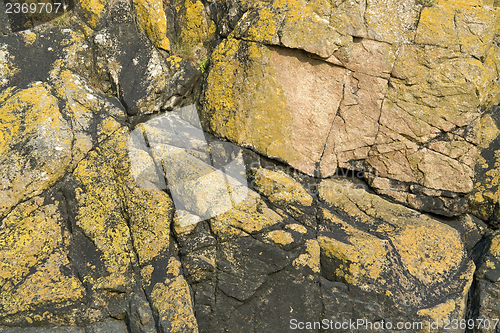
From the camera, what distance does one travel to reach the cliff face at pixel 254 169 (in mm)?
4695

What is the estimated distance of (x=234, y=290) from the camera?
4.71 metres

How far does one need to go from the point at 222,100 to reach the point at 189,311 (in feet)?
9.52

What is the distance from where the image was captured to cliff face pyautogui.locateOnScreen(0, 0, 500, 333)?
15.4 feet

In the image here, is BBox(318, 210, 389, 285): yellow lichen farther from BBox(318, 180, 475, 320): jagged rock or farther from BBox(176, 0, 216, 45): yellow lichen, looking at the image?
BBox(176, 0, 216, 45): yellow lichen

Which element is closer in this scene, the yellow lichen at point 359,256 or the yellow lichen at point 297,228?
the yellow lichen at point 359,256

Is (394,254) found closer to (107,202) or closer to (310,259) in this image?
(310,259)

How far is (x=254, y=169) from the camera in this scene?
5.28 metres

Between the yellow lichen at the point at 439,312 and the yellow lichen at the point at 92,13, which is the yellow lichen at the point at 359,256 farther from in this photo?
the yellow lichen at the point at 92,13

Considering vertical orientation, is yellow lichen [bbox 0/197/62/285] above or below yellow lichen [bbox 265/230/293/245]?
below

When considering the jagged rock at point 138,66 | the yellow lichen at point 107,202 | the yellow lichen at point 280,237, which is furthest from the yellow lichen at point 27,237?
the yellow lichen at point 280,237

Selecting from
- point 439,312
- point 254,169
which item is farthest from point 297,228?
point 439,312

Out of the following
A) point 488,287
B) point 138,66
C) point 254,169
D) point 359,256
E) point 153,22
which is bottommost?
point 488,287

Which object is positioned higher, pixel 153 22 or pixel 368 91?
pixel 153 22

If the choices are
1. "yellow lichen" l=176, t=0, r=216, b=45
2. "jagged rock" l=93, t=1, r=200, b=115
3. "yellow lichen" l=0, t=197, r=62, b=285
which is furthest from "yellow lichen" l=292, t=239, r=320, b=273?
"yellow lichen" l=176, t=0, r=216, b=45
